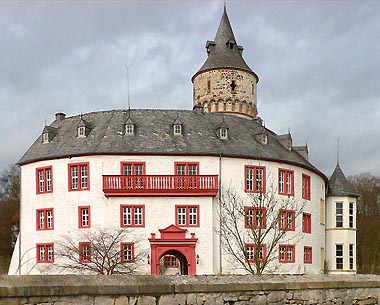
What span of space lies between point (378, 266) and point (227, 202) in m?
28.9

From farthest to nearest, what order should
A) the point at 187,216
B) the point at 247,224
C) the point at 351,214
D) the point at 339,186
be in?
1. the point at 339,186
2. the point at 351,214
3. the point at 247,224
4. the point at 187,216

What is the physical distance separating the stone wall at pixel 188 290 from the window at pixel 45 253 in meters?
27.7

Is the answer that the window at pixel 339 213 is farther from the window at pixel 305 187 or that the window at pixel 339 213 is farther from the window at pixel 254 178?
the window at pixel 254 178

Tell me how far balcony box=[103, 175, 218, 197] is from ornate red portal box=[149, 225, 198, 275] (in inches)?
85.0

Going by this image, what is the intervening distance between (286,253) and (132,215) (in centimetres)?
992

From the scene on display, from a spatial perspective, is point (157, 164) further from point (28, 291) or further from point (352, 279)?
point (28, 291)

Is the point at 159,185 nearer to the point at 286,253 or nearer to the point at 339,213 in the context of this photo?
the point at 286,253

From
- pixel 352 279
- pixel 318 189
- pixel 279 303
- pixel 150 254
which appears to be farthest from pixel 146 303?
Result: pixel 318 189

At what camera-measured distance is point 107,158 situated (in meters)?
36.2

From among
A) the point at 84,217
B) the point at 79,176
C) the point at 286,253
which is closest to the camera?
the point at 84,217

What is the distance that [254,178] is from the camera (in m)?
37.7

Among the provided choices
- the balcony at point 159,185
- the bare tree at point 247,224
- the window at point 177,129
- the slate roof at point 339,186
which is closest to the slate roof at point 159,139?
the window at point 177,129

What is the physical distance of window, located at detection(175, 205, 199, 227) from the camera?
3569cm

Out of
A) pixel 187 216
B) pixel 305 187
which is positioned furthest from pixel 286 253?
pixel 187 216
